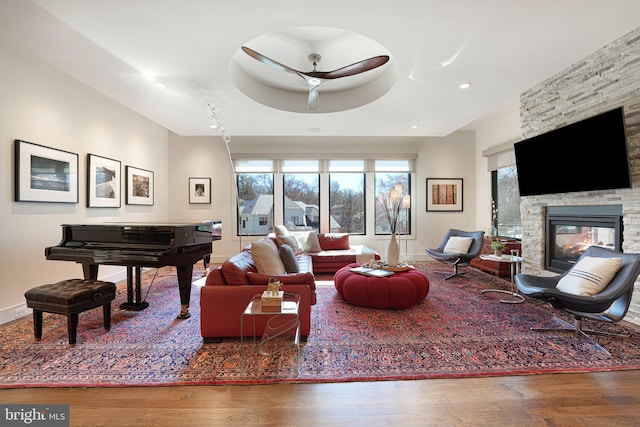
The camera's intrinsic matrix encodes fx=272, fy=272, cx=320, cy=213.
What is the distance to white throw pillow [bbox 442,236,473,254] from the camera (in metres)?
4.93

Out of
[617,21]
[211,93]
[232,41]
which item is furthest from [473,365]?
[211,93]

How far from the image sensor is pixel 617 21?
224cm

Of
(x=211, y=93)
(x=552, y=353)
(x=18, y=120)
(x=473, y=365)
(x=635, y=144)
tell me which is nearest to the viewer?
(x=473, y=365)

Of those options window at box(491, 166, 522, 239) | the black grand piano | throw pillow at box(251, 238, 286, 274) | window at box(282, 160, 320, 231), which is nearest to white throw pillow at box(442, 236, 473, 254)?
window at box(491, 166, 522, 239)

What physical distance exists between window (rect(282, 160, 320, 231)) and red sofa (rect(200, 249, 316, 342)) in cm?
385

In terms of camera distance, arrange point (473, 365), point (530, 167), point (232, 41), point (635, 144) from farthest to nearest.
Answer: point (530, 167)
point (635, 144)
point (232, 41)
point (473, 365)

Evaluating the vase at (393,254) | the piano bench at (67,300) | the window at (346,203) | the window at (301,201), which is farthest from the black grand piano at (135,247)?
the window at (346,203)

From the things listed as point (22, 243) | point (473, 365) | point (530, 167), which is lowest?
point (473, 365)

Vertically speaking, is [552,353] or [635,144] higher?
[635,144]

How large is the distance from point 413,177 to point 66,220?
634cm

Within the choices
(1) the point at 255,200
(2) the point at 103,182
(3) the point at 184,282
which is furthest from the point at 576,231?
(2) the point at 103,182

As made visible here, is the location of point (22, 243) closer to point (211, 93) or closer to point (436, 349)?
point (211, 93)

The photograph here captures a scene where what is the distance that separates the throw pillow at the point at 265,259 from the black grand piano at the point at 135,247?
672 millimetres

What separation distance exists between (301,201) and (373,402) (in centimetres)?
498
